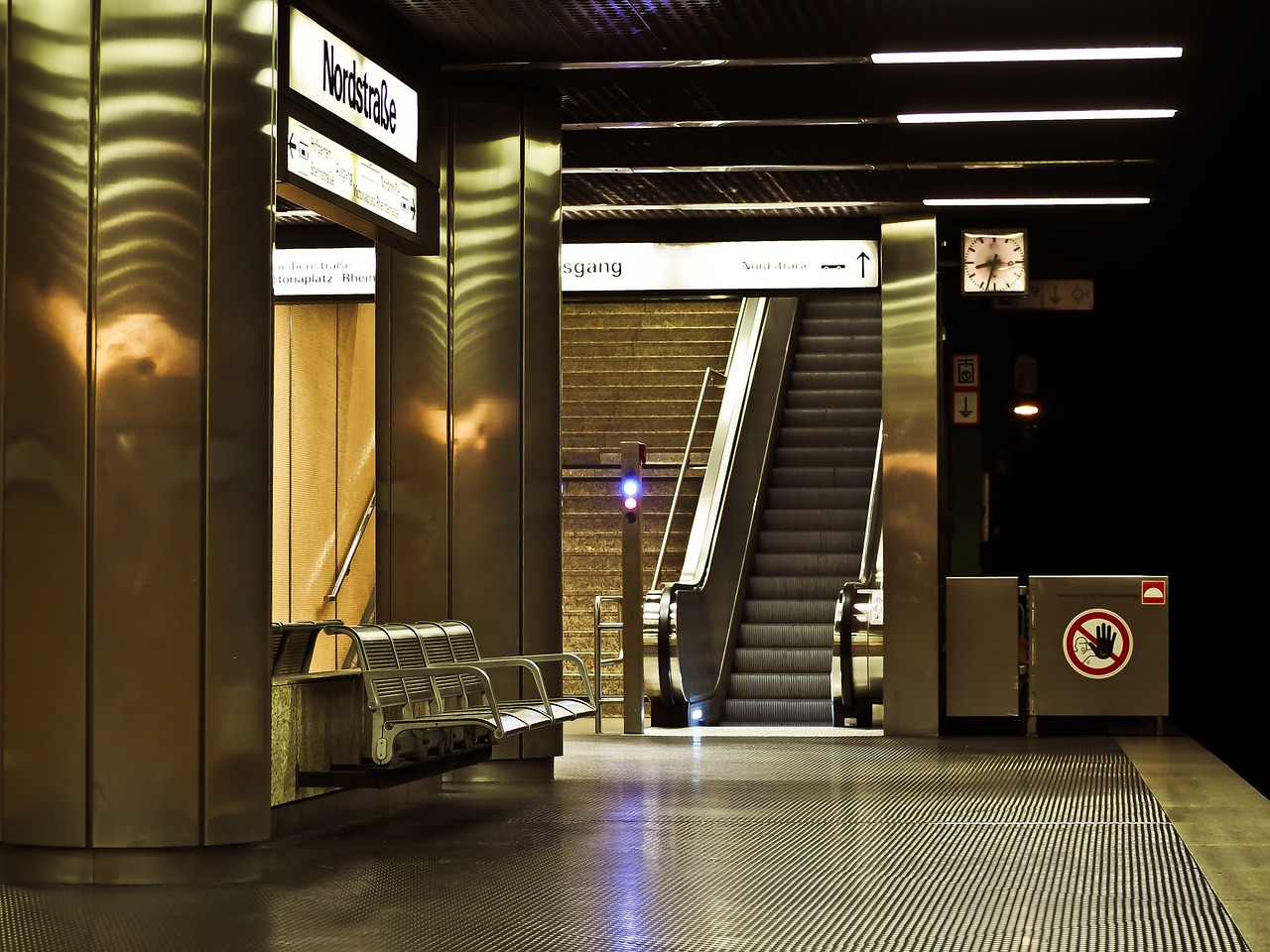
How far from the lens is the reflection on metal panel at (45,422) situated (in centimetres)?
581

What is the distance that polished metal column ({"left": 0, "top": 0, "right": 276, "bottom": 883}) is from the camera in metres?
5.80

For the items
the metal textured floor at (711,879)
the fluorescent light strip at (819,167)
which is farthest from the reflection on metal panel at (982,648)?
the fluorescent light strip at (819,167)

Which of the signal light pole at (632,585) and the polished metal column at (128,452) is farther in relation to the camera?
the signal light pole at (632,585)

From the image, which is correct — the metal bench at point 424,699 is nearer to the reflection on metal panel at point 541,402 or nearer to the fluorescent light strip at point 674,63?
the reflection on metal panel at point 541,402

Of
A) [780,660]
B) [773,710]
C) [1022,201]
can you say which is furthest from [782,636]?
[1022,201]

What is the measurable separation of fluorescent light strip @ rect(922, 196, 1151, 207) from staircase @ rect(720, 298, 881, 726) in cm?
361

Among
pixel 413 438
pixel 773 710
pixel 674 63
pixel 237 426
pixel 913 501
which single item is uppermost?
pixel 674 63

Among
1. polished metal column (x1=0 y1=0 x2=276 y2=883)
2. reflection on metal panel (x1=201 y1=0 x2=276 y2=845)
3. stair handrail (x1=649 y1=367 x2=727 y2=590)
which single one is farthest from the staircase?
polished metal column (x1=0 y1=0 x2=276 y2=883)

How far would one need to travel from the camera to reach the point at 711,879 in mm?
5703

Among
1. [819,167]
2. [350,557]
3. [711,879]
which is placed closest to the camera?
[711,879]

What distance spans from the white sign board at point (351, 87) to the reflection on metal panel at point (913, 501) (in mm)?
4777

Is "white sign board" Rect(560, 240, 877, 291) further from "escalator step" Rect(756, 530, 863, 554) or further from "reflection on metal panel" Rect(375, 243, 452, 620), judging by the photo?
"escalator step" Rect(756, 530, 863, 554)

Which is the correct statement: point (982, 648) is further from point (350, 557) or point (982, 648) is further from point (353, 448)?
point (353, 448)

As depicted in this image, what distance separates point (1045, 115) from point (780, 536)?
6.25 meters
